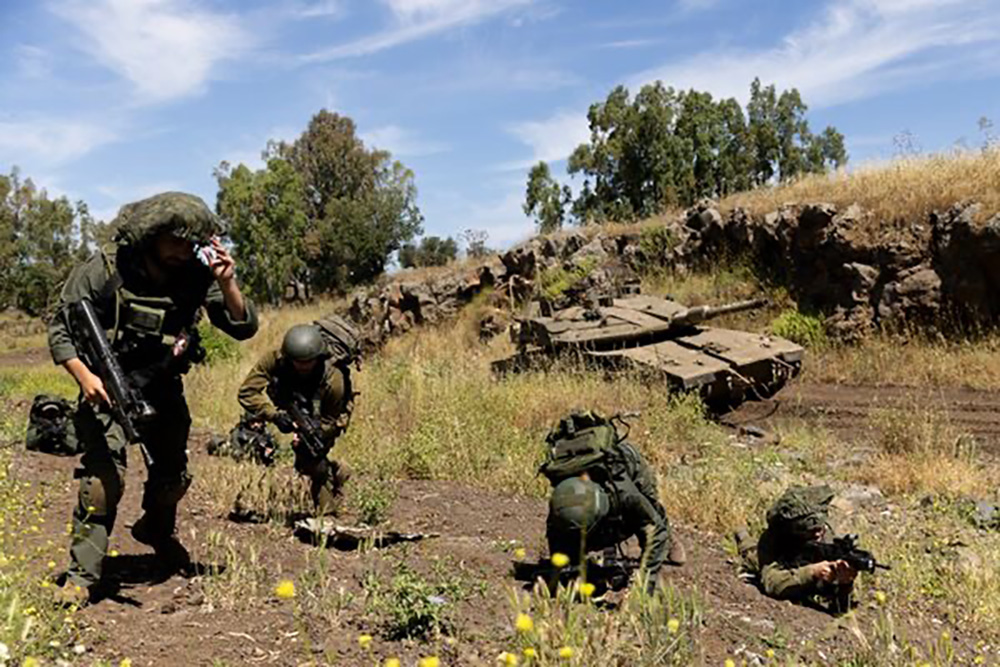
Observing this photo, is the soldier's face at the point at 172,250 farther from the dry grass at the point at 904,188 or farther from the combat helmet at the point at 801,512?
the dry grass at the point at 904,188

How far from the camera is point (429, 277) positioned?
23047 millimetres

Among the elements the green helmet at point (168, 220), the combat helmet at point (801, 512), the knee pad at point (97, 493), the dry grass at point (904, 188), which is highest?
the dry grass at point (904, 188)

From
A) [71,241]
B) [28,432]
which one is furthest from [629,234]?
[71,241]

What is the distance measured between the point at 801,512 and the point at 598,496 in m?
1.39

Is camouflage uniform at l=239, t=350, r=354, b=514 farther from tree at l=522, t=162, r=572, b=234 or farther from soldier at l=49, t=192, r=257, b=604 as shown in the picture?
tree at l=522, t=162, r=572, b=234

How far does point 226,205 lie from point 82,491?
1157 inches

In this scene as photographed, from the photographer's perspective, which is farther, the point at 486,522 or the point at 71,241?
the point at 71,241

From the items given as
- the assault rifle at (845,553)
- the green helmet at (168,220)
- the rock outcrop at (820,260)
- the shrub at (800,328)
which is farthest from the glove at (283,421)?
the shrub at (800,328)

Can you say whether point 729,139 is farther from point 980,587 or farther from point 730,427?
point 980,587

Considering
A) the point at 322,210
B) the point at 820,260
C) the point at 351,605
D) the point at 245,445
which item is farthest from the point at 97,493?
the point at 322,210

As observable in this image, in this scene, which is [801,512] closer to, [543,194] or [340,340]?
[340,340]

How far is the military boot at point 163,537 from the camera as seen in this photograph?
462cm

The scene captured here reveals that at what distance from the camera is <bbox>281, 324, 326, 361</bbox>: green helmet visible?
18.6 feet

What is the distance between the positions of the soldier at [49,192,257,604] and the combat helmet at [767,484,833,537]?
3.03 metres
